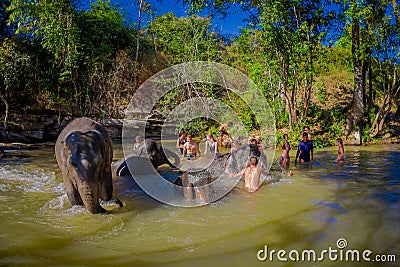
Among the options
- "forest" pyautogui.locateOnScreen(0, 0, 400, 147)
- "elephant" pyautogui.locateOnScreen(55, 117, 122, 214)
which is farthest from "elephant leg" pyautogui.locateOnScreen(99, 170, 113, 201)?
"forest" pyautogui.locateOnScreen(0, 0, 400, 147)

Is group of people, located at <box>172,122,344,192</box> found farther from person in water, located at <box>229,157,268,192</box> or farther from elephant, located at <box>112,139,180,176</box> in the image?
elephant, located at <box>112,139,180,176</box>

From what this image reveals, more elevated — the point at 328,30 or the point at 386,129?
the point at 328,30

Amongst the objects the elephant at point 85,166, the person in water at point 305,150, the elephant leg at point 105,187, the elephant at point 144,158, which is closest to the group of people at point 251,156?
the elephant at point 144,158

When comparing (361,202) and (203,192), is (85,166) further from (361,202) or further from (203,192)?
(361,202)

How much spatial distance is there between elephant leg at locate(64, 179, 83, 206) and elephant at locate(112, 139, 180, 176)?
347 centimetres

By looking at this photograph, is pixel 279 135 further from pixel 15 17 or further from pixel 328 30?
pixel 15 17

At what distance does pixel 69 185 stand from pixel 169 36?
49.2ft

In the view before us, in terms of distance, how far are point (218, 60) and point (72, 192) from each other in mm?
11822

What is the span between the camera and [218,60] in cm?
1619

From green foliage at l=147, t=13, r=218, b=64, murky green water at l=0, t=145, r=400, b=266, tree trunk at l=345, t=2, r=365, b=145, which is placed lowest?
murky green water at l=0, t=145, r=400, b=266

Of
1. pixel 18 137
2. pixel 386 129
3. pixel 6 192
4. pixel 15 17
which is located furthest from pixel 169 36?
pixel 6 192

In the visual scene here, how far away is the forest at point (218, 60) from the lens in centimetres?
1422

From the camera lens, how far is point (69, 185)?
18.1ft

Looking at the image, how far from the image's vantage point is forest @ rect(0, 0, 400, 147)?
1422cm
